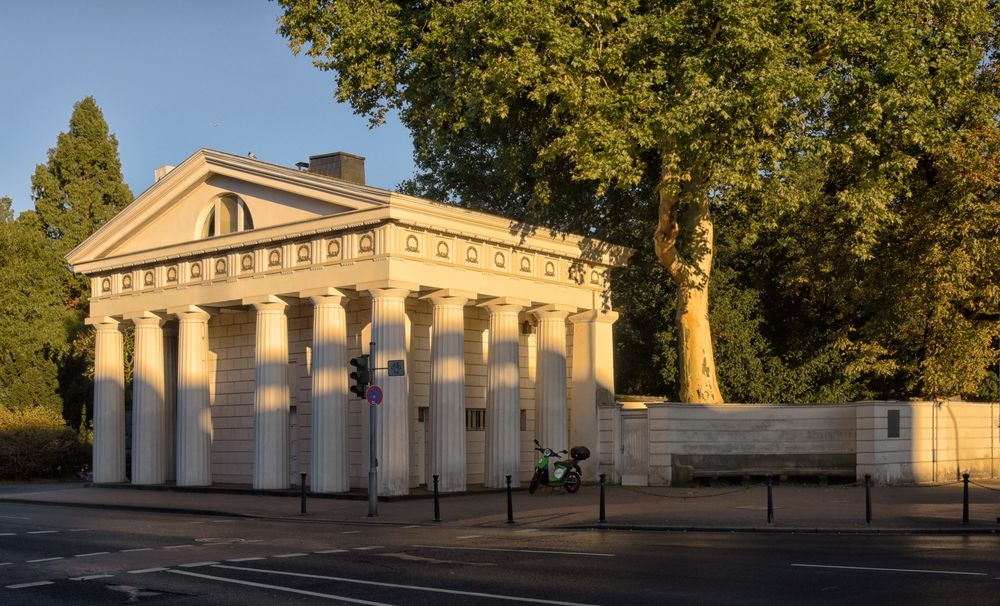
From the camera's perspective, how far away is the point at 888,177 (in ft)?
106

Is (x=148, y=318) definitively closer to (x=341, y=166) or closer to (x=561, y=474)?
(x=341, y=166)

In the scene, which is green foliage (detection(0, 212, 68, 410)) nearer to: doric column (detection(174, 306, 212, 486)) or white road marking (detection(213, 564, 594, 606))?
doric column (detection(174, 306, 212, 486))

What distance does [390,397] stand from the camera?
2894 centimetres

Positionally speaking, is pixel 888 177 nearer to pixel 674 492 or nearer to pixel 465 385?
pixel 674 492

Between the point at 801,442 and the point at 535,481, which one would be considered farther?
the point at 801,442

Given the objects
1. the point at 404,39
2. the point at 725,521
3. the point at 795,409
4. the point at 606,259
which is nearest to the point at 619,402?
the point at 606,259

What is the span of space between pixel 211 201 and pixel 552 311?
1053cm

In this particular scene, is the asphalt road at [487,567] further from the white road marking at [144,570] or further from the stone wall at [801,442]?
the stone wall at [801,442]

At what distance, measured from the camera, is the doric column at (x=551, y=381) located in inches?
1335

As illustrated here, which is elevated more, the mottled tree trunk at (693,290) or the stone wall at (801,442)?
the mottled tree trunk at (693,290)

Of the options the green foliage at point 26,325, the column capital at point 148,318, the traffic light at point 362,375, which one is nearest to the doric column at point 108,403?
the column capital at point 148,318

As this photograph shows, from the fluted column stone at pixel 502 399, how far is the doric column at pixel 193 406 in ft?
27.9

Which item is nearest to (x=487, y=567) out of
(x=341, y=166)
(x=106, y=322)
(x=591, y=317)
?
(x=591, y=317)

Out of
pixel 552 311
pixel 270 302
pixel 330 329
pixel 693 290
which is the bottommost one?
pixel 330 329
